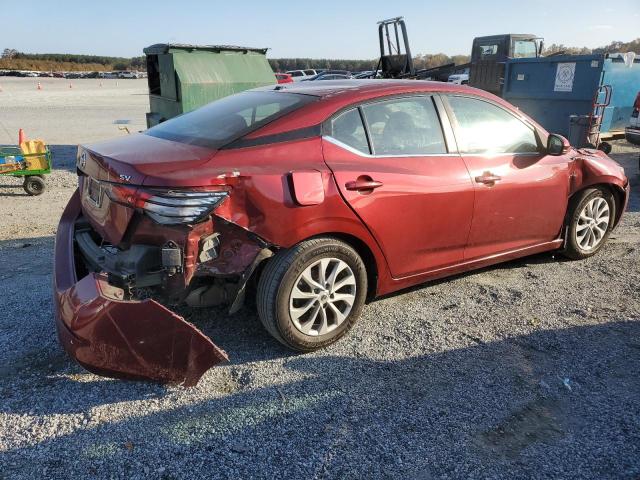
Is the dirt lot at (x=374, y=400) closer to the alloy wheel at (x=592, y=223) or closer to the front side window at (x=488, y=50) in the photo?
the alloy wheel at (x=592, y=223)

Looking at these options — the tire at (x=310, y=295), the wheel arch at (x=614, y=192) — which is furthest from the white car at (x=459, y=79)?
the tire at (x=310, y=295)

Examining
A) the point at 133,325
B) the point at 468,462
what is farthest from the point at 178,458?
the point at 468,462

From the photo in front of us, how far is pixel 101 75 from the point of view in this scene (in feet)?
220

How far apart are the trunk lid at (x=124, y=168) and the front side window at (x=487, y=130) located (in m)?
1.95

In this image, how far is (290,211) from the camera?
3100 mm

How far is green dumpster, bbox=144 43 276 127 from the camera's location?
31.9 ft

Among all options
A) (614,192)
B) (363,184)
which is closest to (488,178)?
(363,184)

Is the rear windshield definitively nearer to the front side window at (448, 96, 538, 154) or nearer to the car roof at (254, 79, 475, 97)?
the car roof at (254, 79, 475, 97)

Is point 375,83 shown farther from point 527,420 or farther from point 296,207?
point 527,420

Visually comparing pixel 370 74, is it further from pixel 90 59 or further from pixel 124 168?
pixel 90 59

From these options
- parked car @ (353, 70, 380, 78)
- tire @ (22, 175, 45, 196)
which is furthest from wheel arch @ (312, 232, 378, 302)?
parked car @ (353, 70, 380, 78)

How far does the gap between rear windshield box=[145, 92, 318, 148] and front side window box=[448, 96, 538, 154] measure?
121cm

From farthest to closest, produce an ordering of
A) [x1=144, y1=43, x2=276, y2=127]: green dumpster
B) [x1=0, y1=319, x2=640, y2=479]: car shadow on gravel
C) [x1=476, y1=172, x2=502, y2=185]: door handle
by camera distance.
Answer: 1. [x1=144, y1=43, x2=276, y2=127]: green dumpster
2. [x1=476, y1=172, x2=502, y2=185]: door handle
3. [x1=0, y1=319, x2=640, y2=479]: car shadow on gravel

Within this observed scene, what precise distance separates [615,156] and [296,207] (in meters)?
11.0
